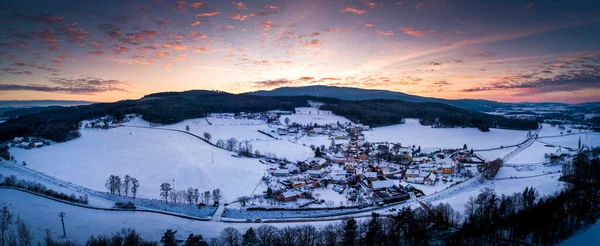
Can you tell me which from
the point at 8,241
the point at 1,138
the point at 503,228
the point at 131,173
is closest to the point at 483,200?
the point at 503,228

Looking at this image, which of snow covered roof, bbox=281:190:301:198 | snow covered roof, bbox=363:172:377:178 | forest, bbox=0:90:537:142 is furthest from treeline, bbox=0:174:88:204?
snow covered roof, bbox=363:172:377:178

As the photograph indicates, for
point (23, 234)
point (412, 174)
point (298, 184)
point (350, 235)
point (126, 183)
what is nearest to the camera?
point (23, 234)

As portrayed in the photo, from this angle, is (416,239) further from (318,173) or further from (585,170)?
(585,170)

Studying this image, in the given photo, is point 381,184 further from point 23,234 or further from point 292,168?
point 23,234

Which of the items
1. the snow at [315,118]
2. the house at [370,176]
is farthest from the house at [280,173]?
the snow at [315,118]

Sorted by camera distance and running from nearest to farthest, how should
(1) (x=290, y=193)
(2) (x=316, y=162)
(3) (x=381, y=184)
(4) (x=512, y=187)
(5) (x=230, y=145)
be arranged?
(1) (x=290, y=193) → (4) (x=512, y=187) → (3) (x=381, y=184) → (2) (x=316, y=162) → (5) (x=230, y=145)

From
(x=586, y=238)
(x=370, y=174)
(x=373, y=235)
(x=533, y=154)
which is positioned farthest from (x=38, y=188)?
(x=533, y=154)
